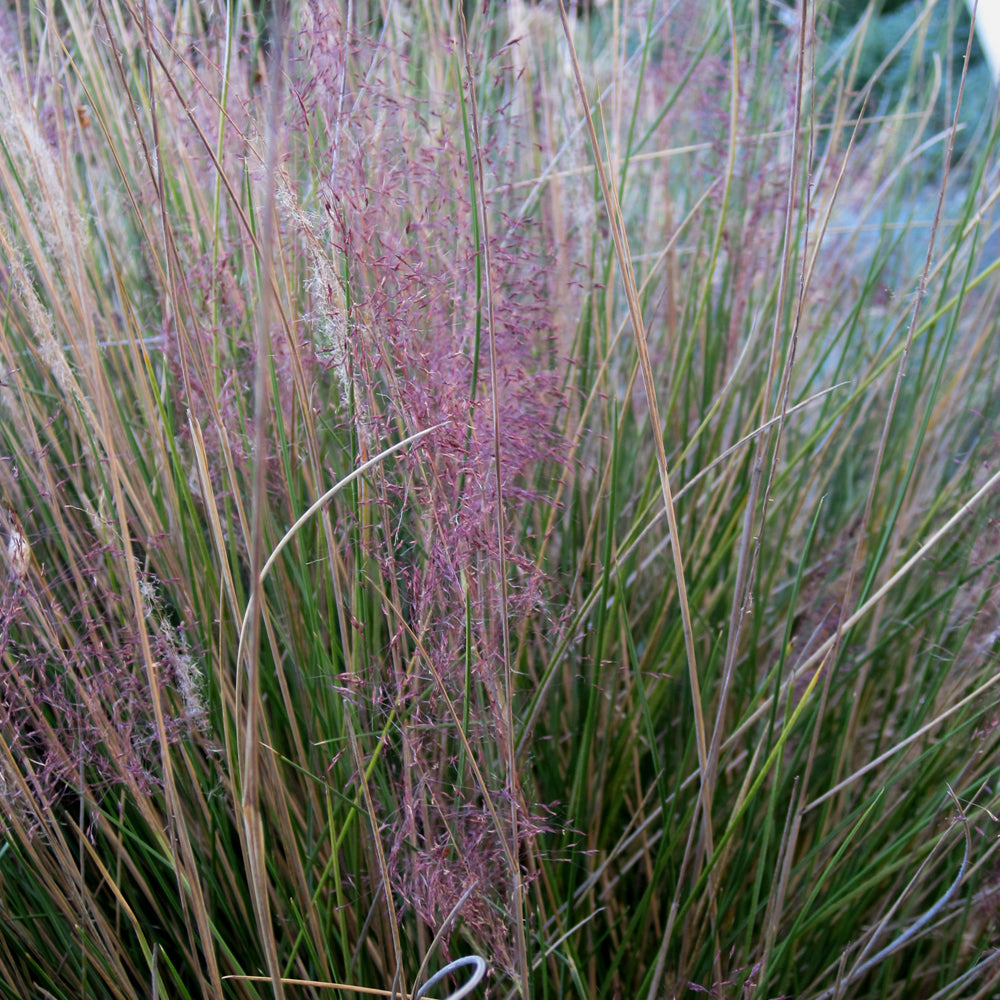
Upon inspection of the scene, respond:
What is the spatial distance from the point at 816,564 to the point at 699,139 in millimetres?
743

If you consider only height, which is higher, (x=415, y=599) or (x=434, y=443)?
(x=434, y=443)

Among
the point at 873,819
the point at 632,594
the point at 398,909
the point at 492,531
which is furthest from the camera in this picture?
the point at 632,594

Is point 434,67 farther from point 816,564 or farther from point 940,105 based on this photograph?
point 940,105

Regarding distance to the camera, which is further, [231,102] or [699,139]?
[699,139]

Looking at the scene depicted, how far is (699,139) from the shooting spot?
1.40 m

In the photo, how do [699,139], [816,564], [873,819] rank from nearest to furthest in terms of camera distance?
[873,819], [816,564], [699,139]

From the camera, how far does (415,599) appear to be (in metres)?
0.62

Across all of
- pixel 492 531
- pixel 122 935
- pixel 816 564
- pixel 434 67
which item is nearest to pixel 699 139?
pixel 434 67

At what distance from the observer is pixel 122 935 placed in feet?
2.59

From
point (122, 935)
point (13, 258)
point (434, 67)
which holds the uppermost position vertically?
point (434, 67)

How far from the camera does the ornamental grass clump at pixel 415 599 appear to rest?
59 cm

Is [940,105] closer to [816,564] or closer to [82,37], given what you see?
[816,564]

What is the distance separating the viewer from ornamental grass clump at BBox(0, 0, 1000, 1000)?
592mm

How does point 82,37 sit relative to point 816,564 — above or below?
above
